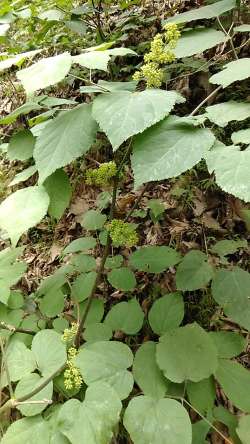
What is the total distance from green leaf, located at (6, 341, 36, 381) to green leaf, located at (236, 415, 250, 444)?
915 millimetres

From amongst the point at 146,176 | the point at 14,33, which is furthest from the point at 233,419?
the point at 14,33

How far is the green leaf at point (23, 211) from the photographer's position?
134cm

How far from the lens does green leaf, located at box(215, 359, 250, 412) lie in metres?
1.66

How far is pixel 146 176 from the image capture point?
1.28 meters

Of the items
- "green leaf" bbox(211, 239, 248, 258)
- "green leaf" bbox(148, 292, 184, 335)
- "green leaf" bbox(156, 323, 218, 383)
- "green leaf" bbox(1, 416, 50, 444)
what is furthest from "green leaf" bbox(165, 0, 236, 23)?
"green leaf" bbox(1, 416, 50, 444)

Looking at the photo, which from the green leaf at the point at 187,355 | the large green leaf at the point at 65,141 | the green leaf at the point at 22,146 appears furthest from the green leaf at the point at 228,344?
the green leaf at the point at 22,146

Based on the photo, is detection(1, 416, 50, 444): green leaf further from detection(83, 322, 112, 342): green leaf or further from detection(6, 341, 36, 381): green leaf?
detection(83, 322, 112, 342): green leaf

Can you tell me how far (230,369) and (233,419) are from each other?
0.21 metres

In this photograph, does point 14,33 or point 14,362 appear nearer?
point 14,362

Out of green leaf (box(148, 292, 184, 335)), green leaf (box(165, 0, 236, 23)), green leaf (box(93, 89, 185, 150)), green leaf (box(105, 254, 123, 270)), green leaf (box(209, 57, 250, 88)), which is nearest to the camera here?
green leaf (box(93, 89, 185, 150))

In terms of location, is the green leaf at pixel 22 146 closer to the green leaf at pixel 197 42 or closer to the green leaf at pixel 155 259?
the green leaf at pixel 197 42

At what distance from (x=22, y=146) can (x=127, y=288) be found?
93 centimetres

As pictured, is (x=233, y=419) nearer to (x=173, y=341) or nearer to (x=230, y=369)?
(x=230, y=369)

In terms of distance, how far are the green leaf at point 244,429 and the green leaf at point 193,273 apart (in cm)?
62
